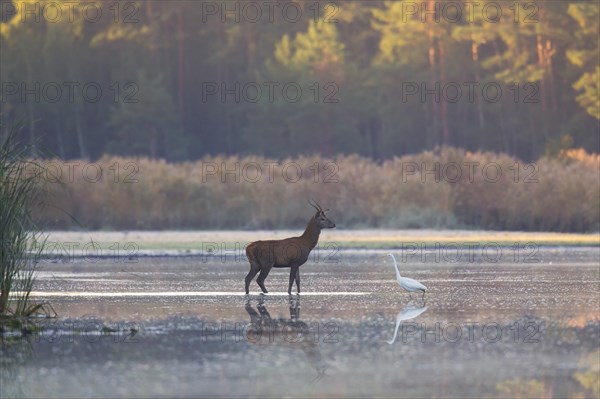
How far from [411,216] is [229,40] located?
1714 inches

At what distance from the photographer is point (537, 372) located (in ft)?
45.6

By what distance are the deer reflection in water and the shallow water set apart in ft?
0.07

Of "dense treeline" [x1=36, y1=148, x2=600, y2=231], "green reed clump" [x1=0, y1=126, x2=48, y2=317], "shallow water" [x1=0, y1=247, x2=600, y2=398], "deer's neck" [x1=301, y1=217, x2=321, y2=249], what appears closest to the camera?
"shallow water" [x1=0, y1=247, x2=600, y2=398]

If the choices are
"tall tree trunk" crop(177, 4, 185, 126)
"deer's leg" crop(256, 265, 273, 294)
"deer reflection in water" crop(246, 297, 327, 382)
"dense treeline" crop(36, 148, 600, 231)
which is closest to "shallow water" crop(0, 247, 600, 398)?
"deer reflection in water" crop(246, 297, 327, 382)

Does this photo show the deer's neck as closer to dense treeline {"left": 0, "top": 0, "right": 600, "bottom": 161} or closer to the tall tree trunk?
dense treeline {"left": 0, "top": 0, "right": 600, "bottom": 161}

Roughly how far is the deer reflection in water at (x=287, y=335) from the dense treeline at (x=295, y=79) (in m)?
53.9

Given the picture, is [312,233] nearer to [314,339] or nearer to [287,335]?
[287,335]

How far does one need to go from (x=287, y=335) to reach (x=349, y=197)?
103 feet

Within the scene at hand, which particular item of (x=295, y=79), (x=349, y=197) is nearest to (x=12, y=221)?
(x=349, y=197)

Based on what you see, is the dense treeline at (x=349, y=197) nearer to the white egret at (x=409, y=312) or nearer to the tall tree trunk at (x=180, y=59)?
the white egret at (x=409, y=312)

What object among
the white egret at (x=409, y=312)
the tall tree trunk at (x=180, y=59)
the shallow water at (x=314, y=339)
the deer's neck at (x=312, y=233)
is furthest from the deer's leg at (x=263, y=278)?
the tall tree trunk at (x=180, y=59)

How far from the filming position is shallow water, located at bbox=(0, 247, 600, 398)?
1320 centimetres

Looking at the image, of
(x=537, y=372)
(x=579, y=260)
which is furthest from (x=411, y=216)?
(x=537, y=372)

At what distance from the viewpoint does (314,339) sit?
1680 centimetres
